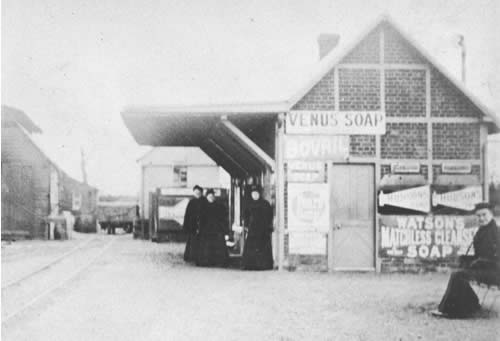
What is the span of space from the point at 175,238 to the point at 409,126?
14.5 meters

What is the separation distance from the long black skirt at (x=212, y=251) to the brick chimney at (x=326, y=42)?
351 inches

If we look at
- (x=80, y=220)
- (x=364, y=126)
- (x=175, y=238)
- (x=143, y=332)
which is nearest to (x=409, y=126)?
(x=364, y=126)

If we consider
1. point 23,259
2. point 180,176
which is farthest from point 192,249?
point 180,176

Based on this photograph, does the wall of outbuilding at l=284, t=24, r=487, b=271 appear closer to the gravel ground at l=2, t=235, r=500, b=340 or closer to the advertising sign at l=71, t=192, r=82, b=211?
the gravel ground at l=2, t=235, r=500, b=340

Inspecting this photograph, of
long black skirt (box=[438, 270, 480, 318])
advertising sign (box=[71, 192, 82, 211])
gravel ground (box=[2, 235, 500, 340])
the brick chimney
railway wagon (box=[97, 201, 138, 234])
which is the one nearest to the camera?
gravel ground (box=[2, 235, 500, 340])

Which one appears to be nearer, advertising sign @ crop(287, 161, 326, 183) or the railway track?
the railway track

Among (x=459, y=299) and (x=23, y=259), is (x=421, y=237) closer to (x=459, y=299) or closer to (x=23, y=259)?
(x=459, y=299)

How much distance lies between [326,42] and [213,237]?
9.27 m

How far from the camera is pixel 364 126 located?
A: 13758 mm

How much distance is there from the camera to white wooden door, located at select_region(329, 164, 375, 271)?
544 inches

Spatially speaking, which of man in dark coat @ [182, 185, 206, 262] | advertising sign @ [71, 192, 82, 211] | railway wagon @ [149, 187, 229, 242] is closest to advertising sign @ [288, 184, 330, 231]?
man in dark coat @ [182, 185, 206, 262]

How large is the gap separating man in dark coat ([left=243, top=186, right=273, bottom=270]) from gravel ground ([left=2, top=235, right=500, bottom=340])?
628 millimetres

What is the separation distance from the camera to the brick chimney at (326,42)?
21.8 metres

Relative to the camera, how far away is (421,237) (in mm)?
13758
